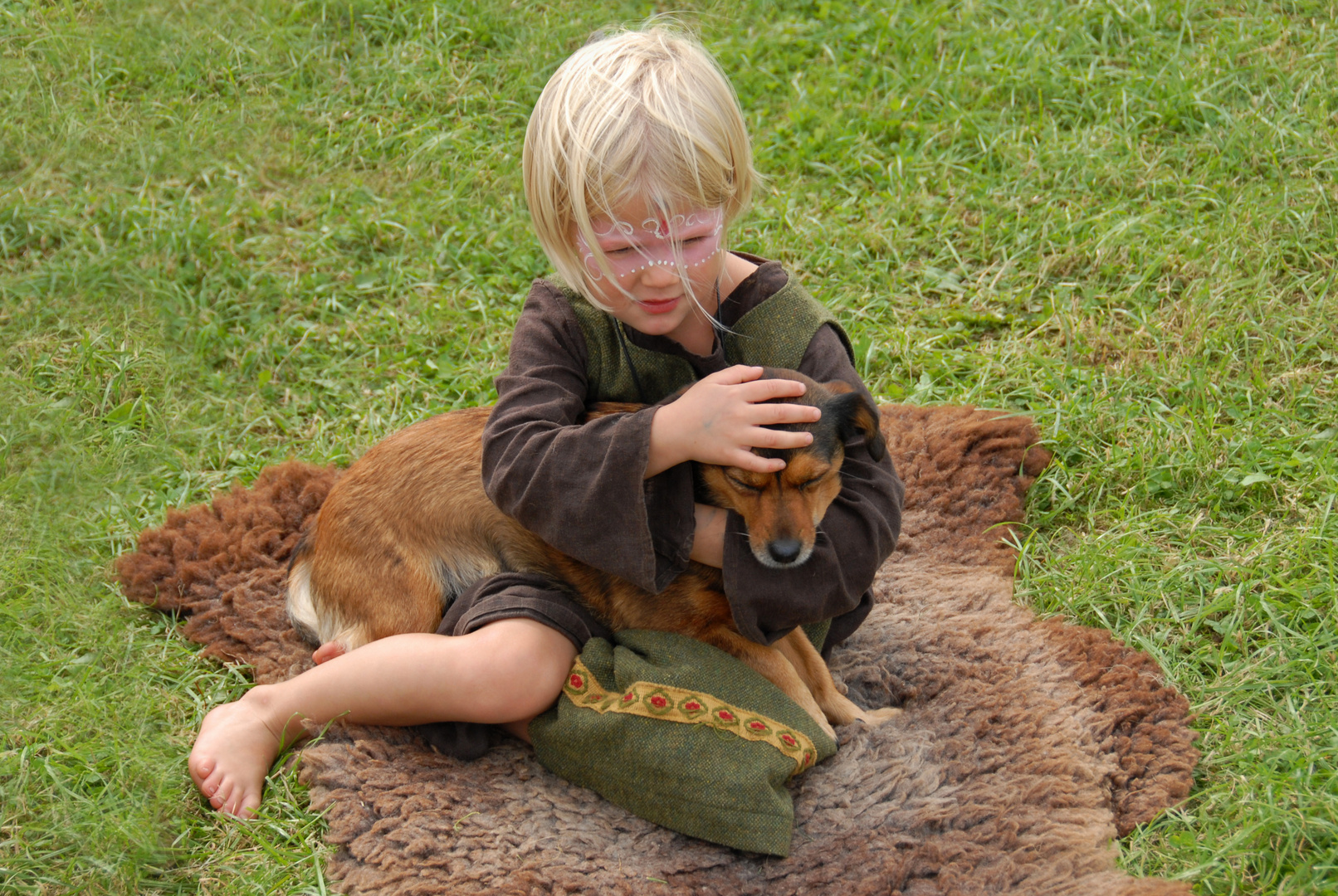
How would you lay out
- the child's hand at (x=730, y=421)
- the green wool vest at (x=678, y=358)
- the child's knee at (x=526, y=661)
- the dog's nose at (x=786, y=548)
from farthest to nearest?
the green wool vest at (x=678, y=358) < the child's knee at (x=526, y=661) < the dog's nose at (x=786, y=548) < the child's hand at (x=730, y=421)

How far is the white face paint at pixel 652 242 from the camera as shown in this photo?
330cm

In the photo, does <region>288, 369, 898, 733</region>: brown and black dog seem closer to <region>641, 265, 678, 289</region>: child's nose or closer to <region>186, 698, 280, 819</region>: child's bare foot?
<region>186, 698, 280, 819</region>: child's bare foot

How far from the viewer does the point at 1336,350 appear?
4.91 metres

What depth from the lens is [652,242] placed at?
3322 mm

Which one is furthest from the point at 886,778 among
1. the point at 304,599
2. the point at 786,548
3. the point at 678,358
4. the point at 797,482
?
the point at 304,599

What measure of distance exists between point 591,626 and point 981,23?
5.51 meters

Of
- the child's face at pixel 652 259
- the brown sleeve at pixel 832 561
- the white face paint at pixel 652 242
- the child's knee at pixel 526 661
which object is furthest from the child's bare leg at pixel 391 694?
the white face paint at pixel 652 242

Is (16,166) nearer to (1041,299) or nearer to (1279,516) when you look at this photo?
(1041,299)

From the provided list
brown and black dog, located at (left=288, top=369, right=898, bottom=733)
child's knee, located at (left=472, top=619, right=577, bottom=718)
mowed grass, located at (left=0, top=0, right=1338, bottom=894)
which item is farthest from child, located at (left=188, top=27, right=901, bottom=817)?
mowed grass, located at (left=0, top=0, right=1338, bottom=894)

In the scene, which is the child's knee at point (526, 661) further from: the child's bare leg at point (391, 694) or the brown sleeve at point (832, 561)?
the brown sleeve at point (832, 561)

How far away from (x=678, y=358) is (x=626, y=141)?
839 mm

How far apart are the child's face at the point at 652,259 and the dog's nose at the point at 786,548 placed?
2.73 feet

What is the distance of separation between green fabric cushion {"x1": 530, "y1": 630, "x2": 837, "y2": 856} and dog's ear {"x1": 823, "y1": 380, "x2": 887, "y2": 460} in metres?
0.83

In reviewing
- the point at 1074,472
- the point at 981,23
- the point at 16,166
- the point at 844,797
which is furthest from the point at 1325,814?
the point at 16,166
